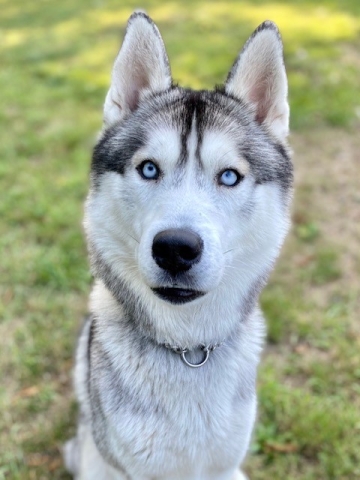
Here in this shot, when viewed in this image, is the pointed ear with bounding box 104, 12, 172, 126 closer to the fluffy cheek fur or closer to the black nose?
the fluffy cheek fur

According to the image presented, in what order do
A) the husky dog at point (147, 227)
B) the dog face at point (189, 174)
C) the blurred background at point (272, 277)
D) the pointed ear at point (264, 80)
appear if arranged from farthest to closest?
the blurred background at point (272, 277) → the pointed ear at point (264, 80) → the husky dog at point (147, 227) → the dog face at point (189, 174)

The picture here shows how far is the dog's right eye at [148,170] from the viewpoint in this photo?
238cm

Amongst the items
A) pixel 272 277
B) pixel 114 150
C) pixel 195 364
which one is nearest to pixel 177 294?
pixel 195 364

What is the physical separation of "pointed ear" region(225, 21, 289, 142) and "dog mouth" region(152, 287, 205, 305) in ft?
3.22

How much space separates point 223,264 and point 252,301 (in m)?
0.51

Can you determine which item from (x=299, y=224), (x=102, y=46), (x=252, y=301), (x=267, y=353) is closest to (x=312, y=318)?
(x=267, y=353)

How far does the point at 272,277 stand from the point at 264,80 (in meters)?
2.41

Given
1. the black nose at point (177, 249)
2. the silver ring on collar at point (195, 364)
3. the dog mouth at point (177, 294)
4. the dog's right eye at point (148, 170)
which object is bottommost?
the silver ring on collar at point (195, 364)

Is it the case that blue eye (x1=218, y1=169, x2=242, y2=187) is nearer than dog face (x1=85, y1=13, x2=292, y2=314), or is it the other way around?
dog face (x1=85, y1=13, x2=292, y2=314)

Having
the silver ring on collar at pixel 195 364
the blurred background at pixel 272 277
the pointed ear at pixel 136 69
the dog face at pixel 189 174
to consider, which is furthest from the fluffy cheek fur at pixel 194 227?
the blurred background at pixel 272 277

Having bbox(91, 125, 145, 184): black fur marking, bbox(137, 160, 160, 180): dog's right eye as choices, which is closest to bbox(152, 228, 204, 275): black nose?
bbox(137, 160, 160, 180): dog's right eye

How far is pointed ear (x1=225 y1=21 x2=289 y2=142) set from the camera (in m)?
2.48

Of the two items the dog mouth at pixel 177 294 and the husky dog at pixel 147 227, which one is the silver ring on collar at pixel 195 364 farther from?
the dog mouth at pixel 177 294

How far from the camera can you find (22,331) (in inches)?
162
